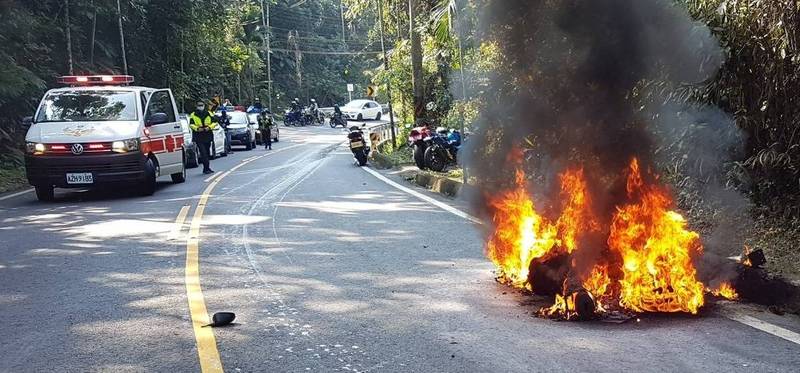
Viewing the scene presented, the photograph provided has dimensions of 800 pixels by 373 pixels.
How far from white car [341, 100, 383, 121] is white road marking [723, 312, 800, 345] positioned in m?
49.9

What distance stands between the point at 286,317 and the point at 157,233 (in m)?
4.31

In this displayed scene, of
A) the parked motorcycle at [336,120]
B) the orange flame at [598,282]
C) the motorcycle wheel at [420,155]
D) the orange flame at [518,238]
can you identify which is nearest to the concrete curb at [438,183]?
the motorcycle wheel at [420,155]

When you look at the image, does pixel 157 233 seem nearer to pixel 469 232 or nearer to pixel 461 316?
pixel 469 232

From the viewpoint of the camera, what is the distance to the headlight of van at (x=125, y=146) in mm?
12703

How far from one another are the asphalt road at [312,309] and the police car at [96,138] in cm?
219

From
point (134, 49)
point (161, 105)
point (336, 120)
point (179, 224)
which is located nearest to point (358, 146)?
point (161, 105)

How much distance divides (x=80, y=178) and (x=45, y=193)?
2.97ft

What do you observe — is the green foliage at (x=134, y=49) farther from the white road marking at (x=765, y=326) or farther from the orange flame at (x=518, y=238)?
the white road marking at (x=765, y=326)

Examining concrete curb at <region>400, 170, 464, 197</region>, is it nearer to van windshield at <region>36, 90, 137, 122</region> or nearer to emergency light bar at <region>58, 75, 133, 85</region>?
van windshield at <region>36, 90, 137, 122</region>

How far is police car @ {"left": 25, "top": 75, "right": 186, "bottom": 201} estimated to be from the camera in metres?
12.5

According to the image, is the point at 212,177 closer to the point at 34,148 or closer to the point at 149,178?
the point at 149,178

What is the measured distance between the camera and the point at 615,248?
228 inches

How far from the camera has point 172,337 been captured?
504 cm

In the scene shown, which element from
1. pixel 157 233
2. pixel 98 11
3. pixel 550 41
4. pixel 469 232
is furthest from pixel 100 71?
pixel 550 41
